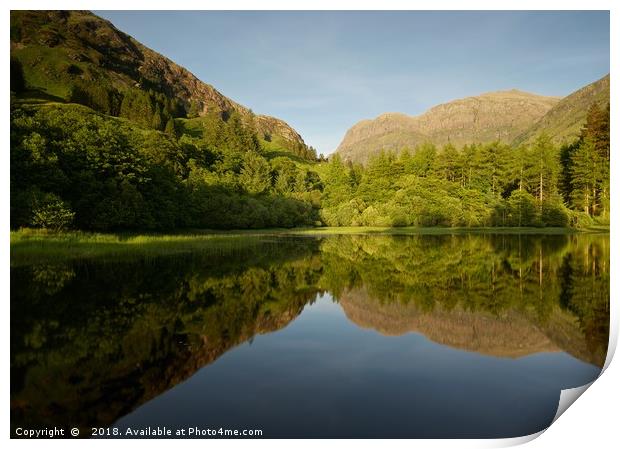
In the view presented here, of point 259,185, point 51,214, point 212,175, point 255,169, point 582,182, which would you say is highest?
point 255,169

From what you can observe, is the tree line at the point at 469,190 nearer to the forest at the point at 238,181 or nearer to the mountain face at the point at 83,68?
the forest at the point at 238,181

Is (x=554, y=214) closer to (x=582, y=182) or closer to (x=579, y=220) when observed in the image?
(x=579, y=220)

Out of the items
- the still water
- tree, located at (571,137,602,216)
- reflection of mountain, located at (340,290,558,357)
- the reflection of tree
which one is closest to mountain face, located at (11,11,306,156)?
the still water

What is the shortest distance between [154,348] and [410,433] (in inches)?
192

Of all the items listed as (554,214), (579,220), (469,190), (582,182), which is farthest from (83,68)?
(582,182)

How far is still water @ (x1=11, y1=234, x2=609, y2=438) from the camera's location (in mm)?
5566

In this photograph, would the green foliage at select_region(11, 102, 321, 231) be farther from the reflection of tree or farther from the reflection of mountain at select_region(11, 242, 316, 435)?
the reflection of tree

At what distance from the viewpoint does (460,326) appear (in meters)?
9.43

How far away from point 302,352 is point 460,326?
13.2ft

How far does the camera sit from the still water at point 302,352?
5.57 m

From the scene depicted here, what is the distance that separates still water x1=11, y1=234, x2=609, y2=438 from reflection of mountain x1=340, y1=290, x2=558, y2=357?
0.05 metres

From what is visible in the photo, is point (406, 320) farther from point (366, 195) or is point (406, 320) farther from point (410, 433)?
point (366, 195)

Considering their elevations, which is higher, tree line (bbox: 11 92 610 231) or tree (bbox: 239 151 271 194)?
tree (bbox: 239 151 271 194)
